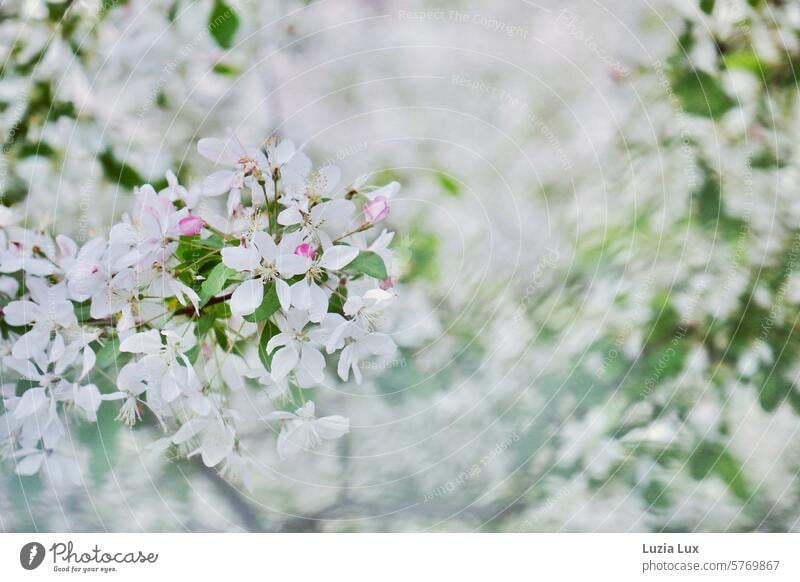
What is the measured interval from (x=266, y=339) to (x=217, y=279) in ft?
0.22

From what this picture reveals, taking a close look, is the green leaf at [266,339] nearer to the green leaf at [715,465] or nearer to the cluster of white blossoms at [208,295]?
the cluster of white blossoms at [208,295]

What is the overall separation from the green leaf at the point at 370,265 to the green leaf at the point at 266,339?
2.9 inches

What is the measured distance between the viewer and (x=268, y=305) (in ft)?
1.78

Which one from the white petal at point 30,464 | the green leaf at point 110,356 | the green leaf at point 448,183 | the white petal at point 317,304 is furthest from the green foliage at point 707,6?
the white petal at point 30,464

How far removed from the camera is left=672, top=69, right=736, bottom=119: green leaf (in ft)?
2.77

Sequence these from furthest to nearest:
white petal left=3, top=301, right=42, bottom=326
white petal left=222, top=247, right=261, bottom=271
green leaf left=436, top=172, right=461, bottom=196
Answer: green leaf left=436, top=172, right=461, bottom=196 → white petal left=3, top=301, right=42, bottom=326 → white petal left=222, top=247, right=261, bottom=271

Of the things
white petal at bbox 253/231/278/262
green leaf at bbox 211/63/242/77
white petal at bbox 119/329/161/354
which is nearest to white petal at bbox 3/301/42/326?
white petal at bbox 119/329/161/354

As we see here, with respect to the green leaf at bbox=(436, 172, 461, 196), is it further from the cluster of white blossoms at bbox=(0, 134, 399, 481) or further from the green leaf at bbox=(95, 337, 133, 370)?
the green leaf at bbox=(95, 337, 133, 370)

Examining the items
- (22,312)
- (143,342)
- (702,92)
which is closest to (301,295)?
(143,342)

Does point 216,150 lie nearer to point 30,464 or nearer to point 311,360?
point 311,360

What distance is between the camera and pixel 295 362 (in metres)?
0.56
